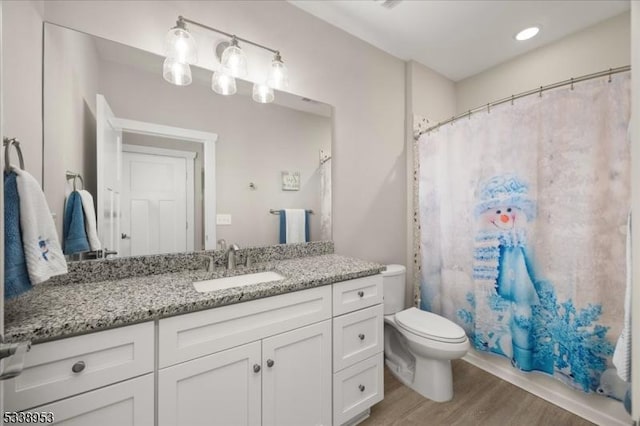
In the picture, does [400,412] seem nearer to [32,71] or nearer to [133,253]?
[133,253]

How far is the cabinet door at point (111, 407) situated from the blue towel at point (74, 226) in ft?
2.06

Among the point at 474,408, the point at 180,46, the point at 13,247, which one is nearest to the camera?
the point at 13,247

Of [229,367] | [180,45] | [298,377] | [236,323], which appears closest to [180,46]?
[180,45]

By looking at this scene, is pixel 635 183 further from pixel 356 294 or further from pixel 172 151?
pixel 172 151

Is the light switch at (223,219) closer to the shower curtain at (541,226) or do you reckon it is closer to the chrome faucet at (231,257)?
the chrome faucet at (231,257)

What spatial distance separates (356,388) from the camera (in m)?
1.44

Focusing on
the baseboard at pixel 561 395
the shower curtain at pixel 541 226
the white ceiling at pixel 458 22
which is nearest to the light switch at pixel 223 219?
the white ceiling at pixel 458 22

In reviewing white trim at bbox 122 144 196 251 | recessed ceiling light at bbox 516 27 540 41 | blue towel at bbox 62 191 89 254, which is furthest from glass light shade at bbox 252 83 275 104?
recessed ceiling light at bbox 516 27 540 41

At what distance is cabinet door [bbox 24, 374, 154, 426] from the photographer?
2.59 feet

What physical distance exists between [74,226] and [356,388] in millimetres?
1587

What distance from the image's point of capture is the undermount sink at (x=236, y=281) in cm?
130

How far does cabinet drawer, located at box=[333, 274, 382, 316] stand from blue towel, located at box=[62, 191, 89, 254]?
1.17m

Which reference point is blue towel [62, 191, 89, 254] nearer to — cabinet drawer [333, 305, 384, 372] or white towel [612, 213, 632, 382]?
cabinet drawer [333, 305, 384, 372]

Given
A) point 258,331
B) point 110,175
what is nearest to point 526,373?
point 258,331
